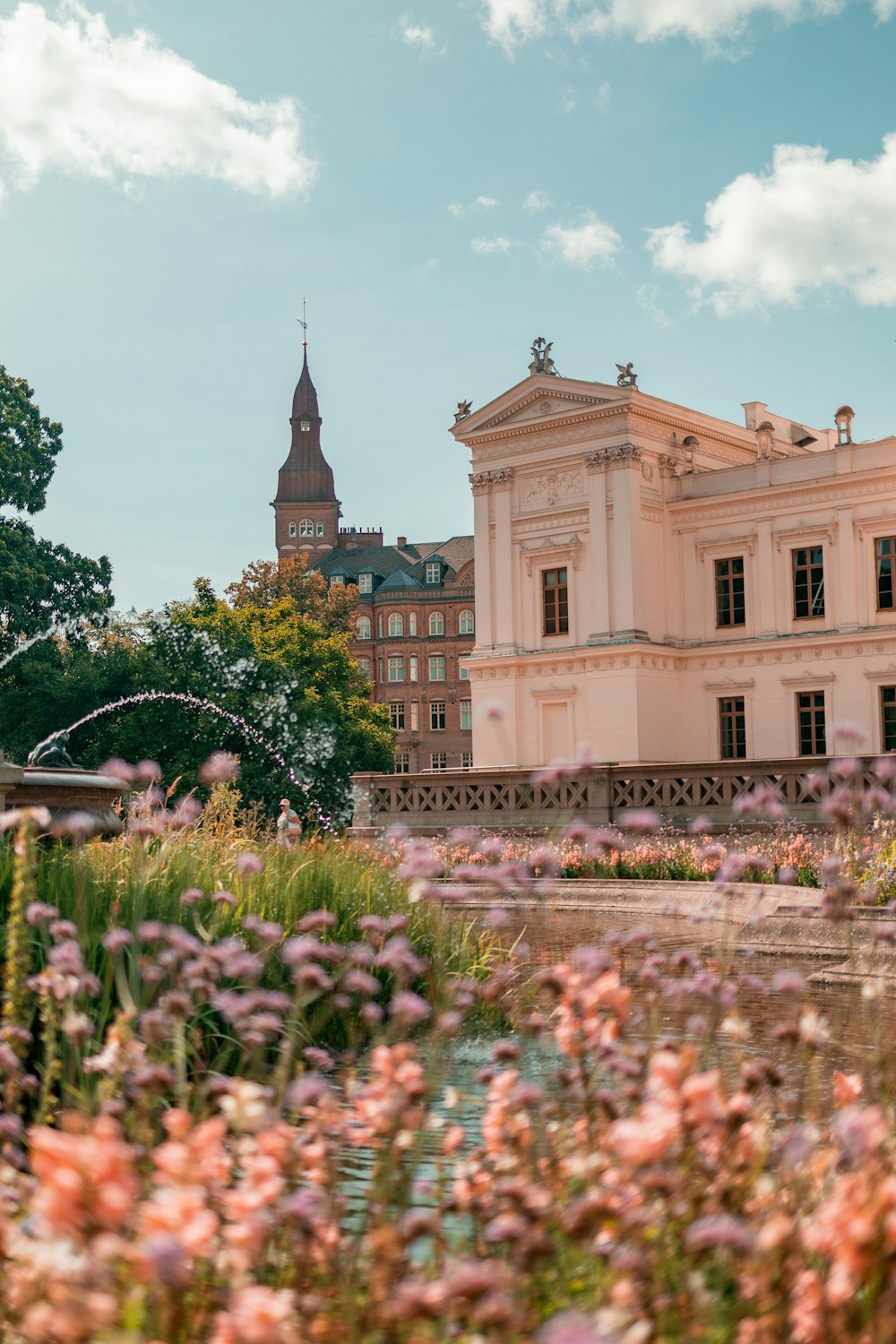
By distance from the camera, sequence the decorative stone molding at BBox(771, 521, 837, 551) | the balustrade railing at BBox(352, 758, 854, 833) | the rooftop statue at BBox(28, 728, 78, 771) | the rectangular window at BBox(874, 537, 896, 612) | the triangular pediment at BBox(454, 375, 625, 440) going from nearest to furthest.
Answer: the rooftop statue at BBox(28, 728, 78, 771) < the balustrade railing at BBox(352, 758, 854, 833) < the rectangular window at BBox(874, 537, 896, 612) < the decorative stone molding at BBox(771, 521, 837, 551) < the triangular pediment at BBox(454, 375, 625, 440)

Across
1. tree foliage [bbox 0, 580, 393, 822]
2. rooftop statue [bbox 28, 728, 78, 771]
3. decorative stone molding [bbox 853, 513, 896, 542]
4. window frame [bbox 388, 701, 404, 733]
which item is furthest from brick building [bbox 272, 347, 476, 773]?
rooftop statue [bbox 28, 728, 78, 771]

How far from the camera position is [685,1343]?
256 cm

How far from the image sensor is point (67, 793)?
548 inches

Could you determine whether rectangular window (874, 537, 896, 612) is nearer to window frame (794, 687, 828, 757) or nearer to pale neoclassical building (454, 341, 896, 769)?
pale neoclassical building (454, 341, 896, 769)

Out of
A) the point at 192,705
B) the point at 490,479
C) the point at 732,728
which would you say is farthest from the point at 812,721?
the point at 192,705

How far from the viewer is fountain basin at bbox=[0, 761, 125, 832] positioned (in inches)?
535

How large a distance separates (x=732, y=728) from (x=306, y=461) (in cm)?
8065

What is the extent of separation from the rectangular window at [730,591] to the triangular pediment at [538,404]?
6367 millimetres

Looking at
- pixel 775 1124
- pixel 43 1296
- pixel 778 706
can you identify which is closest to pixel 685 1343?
pixel 43 1296

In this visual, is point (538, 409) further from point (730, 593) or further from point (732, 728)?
point (732, 728)

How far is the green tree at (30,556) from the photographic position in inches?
1838

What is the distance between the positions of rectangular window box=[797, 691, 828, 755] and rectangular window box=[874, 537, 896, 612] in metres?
3.22

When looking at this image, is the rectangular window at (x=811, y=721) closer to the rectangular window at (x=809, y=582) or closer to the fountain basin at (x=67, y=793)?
the rectangular window at (x=809, y=582)

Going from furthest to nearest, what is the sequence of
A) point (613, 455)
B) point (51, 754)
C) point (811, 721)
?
point (613, 455) → point (811, 721) → point (51, 754)
